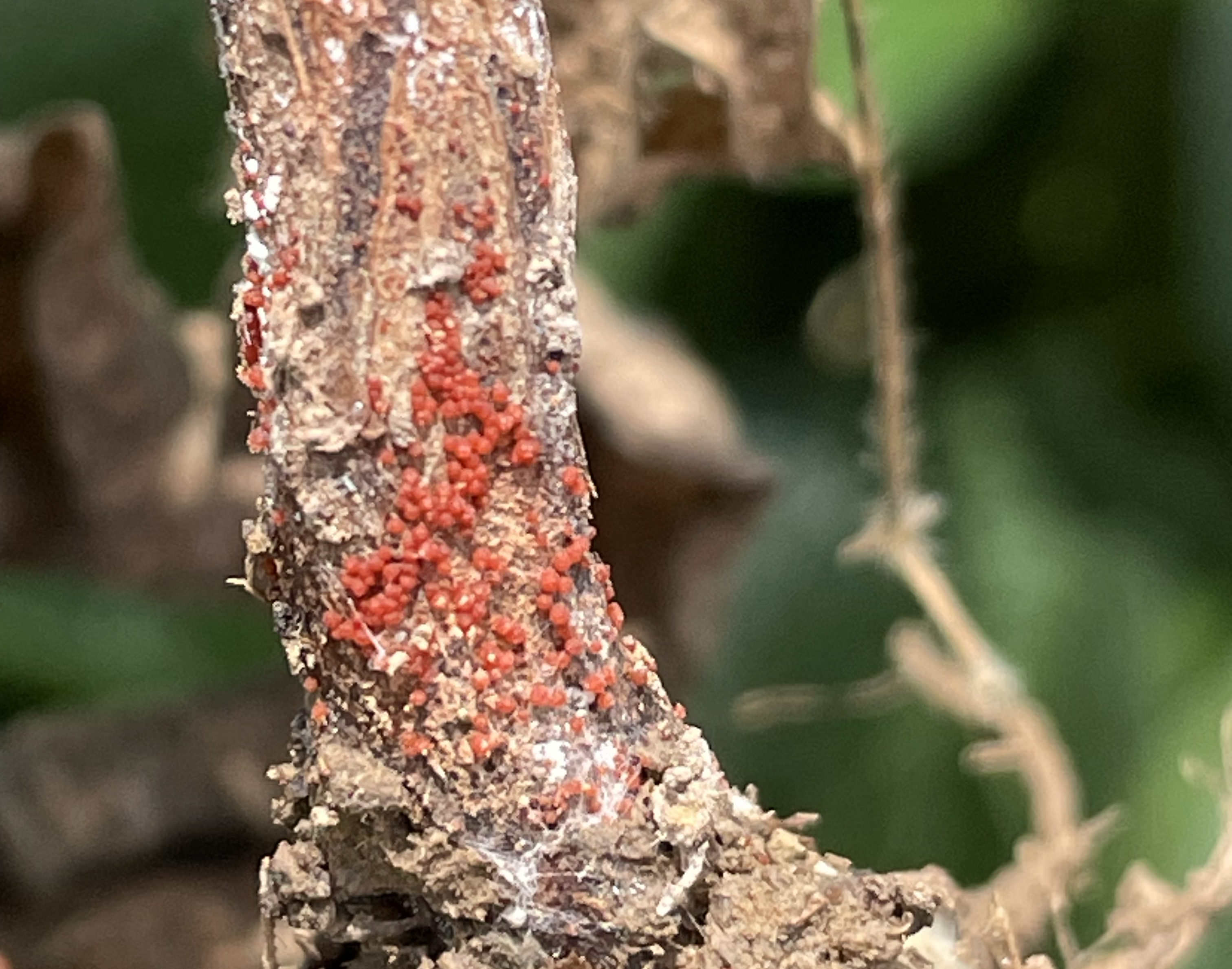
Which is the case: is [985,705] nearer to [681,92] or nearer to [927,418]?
[681,92]

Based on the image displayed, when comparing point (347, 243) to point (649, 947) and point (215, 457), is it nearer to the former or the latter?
point (649, 947)

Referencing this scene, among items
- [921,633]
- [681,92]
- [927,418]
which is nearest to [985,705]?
[921,633]

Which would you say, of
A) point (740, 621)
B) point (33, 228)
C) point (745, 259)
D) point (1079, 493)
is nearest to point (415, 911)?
point (33, 228)

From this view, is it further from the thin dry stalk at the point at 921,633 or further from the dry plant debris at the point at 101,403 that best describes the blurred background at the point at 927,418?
the thin dry stalk at the point at 921,633

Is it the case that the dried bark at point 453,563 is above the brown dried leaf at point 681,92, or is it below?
below

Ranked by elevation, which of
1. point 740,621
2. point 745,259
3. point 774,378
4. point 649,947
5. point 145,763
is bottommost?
point 649,947

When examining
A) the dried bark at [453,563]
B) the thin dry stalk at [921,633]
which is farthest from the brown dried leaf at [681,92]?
the dried bark at [453,563]
